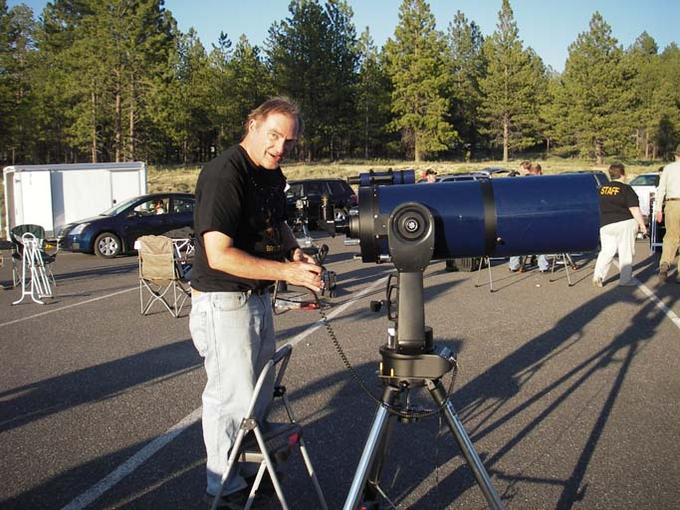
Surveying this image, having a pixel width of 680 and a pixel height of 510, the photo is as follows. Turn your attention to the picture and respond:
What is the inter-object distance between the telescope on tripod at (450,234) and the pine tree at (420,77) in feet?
174

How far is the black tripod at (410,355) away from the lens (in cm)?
244

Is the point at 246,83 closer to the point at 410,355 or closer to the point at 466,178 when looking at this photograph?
the point at 466,178

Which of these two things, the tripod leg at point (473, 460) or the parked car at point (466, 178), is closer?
the tripod leg at point (473, 460)

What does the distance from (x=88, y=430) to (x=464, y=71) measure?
67158 mm

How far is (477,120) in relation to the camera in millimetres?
64750

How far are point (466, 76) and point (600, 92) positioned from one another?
1930 cm

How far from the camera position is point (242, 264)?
2.50m

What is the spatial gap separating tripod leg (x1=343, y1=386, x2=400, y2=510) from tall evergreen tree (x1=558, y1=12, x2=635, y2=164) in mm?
52380

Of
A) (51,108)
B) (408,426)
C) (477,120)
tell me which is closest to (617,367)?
(408,426)

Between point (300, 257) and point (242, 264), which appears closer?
point (242, 264)

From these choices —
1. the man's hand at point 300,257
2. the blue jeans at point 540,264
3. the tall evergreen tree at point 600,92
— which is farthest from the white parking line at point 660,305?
the tall evergreen tree at point 600,92

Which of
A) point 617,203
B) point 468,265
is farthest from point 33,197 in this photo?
point 617,203

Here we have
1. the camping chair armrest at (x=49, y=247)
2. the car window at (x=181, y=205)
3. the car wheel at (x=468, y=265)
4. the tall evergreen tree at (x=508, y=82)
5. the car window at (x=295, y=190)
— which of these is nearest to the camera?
the camping chair armrest at (x=49, y=247)

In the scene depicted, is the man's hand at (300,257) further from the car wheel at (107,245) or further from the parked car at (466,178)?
the car wheel at (107,245)
